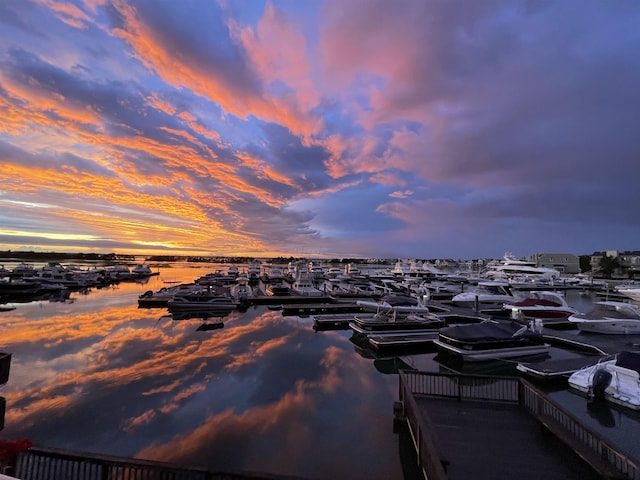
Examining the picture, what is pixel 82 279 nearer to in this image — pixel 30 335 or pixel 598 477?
pixel 30 335

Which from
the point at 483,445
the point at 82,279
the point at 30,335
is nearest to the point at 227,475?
the point at 483,445

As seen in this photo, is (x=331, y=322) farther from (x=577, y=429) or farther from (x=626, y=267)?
(x=626, y=267)

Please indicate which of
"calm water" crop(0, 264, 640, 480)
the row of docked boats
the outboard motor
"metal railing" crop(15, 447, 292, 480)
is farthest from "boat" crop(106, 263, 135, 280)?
the outboard motor

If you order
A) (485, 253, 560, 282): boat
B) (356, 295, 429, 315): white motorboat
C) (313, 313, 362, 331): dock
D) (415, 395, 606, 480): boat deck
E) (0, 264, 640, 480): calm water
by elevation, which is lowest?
(0, 264, 640, 480): calm water

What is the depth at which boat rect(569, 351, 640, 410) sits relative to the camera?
12414 millimetres

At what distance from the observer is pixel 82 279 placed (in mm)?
52562

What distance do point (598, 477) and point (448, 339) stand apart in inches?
493

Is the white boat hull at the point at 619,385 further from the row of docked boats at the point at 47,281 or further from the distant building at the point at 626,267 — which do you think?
the distant building at the point at 626,267

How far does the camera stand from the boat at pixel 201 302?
3306 centimetres

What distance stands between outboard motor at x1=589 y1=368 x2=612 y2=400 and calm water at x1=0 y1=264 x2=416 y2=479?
783cm

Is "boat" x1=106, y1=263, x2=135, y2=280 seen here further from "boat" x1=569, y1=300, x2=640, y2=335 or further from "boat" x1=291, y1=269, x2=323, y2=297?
"boat" x1=569, y1=300, x2=640, y2=335

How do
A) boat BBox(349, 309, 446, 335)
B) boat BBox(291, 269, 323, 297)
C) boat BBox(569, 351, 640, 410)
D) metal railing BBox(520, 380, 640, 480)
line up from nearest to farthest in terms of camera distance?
metal railing BBox(520, 380, 640, 480), boat BBox(569, 351, 640, 410), boat BBox(349, 309, 446, 335), boat BBox(291, 269, 323, 297)

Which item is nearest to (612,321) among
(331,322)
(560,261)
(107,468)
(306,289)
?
(331,322)

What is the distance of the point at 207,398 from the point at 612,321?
27827 millimetres
